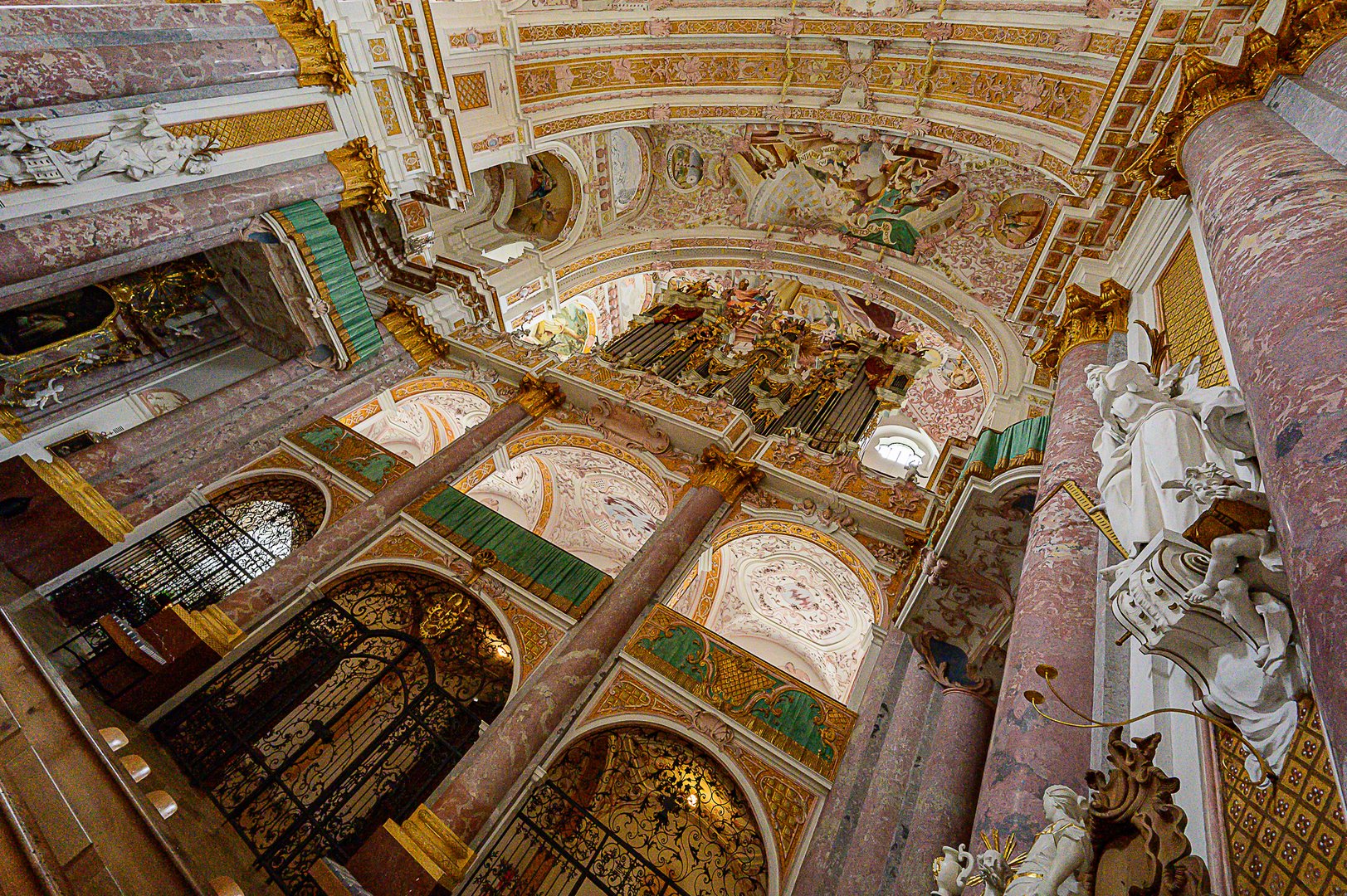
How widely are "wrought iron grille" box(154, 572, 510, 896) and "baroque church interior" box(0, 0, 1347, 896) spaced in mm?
50

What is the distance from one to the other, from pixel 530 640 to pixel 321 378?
5.07 meters

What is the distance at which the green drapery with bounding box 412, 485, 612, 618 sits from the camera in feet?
20.1

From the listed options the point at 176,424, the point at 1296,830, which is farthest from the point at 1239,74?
the point at 176,424

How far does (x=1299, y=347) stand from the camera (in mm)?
1466

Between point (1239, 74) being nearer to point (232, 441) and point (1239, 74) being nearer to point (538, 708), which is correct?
point (538, 708)

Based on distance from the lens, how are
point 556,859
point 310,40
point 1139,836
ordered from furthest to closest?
Result: 1. point 310,40
2. point 556,859
3. point 1139,836

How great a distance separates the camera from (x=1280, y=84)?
3.20m

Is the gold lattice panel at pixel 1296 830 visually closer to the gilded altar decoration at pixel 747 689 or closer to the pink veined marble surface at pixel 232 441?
the gilded altar decoration at pixel 747 689

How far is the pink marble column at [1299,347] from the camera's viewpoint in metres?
1.08

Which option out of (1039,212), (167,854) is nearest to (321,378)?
(167,854)

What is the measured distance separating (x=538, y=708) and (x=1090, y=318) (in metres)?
6.20

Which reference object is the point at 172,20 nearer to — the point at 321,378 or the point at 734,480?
the point at 321,378

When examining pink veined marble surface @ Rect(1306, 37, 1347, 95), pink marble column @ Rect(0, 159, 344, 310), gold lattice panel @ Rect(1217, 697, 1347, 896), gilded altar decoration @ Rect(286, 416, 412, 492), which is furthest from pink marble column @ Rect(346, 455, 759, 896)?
pink veined marble surface @ Rect(1306, 37, 1347, 95)

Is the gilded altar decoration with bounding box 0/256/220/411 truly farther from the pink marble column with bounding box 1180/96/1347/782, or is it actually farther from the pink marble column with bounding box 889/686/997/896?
the pink marble column with bounding box 889/686/997/896
